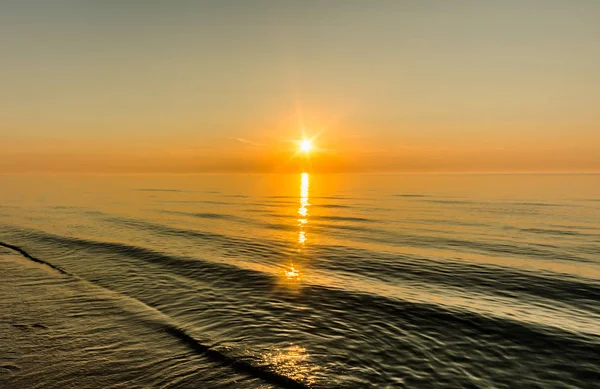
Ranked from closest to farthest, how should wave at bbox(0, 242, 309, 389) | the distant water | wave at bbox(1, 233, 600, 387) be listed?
wave at bbox(0, 242, 309, 389)
the distant water
wave at bbox(1, 233, 600, 387)

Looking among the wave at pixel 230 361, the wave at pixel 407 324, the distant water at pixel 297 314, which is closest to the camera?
the wave at pixel 230 361

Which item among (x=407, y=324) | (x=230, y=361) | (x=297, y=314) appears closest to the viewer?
(x=230, y=361)

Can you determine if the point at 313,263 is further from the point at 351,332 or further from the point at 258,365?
the point at 258,365

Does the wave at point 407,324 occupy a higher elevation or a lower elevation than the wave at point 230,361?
lower

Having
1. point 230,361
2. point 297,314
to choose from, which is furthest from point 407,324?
point 230,361

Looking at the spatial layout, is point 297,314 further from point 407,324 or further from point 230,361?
point 230,361

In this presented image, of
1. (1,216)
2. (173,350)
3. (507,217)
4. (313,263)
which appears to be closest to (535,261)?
(313,263)

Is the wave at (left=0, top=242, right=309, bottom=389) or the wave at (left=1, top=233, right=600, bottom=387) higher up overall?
the wave at (left=0, top=242, right=309, bottom=389)

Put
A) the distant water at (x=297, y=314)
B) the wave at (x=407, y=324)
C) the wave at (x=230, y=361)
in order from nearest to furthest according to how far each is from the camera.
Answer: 1. the wave at (x=230, y=361)
2. the distant water at (x=297, y=314)
3. the wave at (x=407, y=324)

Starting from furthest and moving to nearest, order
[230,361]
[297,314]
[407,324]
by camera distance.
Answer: [297,314] → [407,324] → [230,361]

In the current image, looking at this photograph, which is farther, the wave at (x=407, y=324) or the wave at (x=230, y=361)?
the wave at (x=407, y=324)

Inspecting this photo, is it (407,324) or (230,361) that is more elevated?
(230,361)

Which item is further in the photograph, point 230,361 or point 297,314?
point 297,314

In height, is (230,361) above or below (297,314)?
above
